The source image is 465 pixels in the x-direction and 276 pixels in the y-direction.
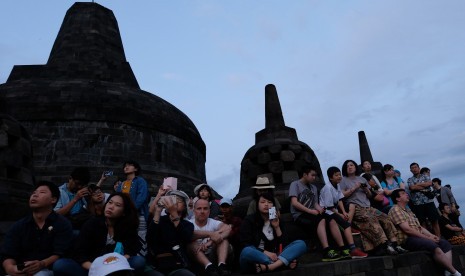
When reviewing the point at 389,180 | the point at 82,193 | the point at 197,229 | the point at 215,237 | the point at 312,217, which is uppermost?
the point at 389,180

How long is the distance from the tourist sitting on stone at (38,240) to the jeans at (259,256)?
2153mm

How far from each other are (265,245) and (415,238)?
3.23 m

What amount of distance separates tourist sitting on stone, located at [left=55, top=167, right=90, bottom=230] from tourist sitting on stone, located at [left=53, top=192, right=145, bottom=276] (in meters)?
1.48

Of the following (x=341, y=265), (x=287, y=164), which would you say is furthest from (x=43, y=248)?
(x=287, y=164)

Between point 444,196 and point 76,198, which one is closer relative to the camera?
point 76,198

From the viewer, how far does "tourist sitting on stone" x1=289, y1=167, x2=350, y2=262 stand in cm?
530

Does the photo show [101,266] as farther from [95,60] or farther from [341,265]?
[95,60]

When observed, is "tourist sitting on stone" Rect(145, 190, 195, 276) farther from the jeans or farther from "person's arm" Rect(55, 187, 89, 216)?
"person's arm" Rect(55, 187, 89, 216)

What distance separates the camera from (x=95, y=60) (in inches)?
733

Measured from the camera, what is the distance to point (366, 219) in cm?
590

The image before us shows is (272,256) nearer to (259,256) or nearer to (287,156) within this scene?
(259,256)

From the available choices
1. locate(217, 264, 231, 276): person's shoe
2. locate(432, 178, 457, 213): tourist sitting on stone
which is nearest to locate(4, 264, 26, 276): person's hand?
locate(217, 264, 231, 276): person's shoe

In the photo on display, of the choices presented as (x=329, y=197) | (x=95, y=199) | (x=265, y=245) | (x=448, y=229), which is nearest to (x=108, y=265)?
(x=95, y=199)

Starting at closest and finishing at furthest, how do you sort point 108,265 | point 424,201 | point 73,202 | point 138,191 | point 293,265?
point 108,265 < point 293,265 < point 73,202 < point 138,191 < point 424,201
